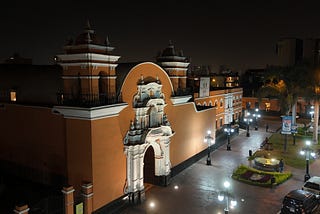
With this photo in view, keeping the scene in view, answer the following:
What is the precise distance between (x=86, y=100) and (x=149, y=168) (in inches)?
342

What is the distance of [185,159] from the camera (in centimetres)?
2577

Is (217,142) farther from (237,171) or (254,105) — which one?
(254,105)

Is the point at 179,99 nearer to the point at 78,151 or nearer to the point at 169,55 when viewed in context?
the point at 169,55

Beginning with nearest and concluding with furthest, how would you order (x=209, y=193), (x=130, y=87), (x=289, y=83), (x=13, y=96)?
(x=130, y=87)
(x=209, y=193)
(x=13, y=96)
(x=289, y=83)

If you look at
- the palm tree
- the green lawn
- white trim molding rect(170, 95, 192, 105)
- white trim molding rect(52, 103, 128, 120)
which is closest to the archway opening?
white trim molding rect(170, 95, 192, 105)

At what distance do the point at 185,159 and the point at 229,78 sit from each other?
120 feet

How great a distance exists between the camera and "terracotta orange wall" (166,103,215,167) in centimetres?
2381

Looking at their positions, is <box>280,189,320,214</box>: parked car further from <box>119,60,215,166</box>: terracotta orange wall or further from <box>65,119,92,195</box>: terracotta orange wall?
<box>65,119,92,195</box>: terracotta orange wall

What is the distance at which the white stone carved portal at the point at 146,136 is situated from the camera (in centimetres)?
1847

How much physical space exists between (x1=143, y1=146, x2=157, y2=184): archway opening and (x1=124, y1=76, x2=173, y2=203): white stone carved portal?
0.29m

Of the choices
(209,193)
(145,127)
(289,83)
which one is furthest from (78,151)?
(289,83)

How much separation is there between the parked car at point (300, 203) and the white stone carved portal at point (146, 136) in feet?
27.4

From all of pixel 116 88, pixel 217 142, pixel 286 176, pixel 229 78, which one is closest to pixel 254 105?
pixel 229 78

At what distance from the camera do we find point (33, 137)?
59.9 feet
